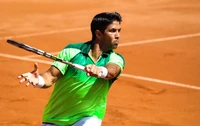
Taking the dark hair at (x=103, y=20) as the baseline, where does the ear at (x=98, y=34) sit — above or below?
below

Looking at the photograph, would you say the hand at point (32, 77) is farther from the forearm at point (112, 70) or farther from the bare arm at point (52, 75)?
the forearm at point (112, 70)

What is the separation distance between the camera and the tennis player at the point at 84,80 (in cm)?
737

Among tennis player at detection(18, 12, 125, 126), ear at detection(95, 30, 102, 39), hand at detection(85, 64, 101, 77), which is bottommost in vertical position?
tennis player at detection(18, 12, 125, 126)

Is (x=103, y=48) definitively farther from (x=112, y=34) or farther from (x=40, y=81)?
(x=40, y=81)

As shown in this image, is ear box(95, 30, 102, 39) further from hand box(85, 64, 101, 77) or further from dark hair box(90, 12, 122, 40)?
hand box(85, 64, 101, 77)

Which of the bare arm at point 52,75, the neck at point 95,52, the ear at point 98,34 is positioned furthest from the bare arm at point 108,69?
the bare arm at point 52,75

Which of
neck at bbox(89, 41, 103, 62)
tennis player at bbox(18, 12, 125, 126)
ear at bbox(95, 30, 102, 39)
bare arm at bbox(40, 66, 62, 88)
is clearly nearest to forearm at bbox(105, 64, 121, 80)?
tennis player at bbox(18, 12, 125, 126)

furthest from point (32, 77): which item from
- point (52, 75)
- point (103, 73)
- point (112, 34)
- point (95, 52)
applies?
point (112, 34)

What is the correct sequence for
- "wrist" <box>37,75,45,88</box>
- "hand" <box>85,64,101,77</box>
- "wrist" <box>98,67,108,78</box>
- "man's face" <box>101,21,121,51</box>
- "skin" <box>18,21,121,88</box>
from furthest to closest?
"man's face" <box>101,21,121,51</box>, "skin" <box>18,21,121,88</box>, "wrist" <box>37,75,45,88</box>, "wrist" <box>98,67,108,78</box>, "hand" <box>85,64,101,77</box>

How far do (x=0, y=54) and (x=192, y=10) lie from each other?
828 cm

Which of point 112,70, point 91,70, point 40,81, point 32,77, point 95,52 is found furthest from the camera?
point 95,52

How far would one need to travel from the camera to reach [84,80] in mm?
7367

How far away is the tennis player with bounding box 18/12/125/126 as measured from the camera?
24.2ft

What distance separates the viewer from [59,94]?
293 inches
